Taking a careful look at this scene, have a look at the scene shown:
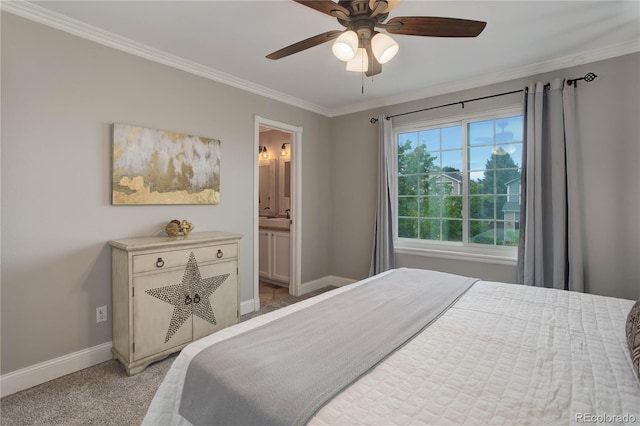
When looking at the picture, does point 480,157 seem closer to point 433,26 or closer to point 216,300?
point 433,26

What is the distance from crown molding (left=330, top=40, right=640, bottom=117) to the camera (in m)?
2.56

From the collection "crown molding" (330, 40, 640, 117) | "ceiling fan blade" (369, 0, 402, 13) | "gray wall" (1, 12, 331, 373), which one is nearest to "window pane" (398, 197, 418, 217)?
"crown molding" (330, 40, 640, 117)

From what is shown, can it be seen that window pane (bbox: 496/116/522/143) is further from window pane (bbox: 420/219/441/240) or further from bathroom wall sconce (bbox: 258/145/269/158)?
bathroom wall sconce (bbox: 258/145/269/158)

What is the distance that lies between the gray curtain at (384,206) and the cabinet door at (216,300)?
71.5 inches

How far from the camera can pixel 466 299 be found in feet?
5.90

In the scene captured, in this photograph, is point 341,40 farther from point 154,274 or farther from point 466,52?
point 154,274

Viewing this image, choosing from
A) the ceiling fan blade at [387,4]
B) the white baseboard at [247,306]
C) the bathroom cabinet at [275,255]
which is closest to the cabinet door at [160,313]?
the white baseboard at [247,306]

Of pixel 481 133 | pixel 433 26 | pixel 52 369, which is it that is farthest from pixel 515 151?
pixel 52 369

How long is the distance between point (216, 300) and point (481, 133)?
10.4 feet

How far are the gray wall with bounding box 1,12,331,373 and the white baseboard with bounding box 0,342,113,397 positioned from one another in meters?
0.04

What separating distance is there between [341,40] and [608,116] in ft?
8.31

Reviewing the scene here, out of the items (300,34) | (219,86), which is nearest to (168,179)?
(219,86)

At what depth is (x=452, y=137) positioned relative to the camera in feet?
11.7

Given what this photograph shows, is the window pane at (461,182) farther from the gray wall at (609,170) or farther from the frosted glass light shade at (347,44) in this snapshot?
the frosted glass light shade at (347,44)
